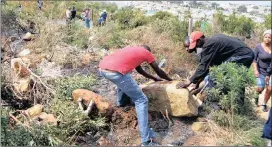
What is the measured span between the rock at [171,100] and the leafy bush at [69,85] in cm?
106

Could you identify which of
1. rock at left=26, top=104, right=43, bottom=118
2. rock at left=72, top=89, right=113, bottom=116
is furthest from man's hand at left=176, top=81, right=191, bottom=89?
rock at left=26, top=104, right=43, bottom=118

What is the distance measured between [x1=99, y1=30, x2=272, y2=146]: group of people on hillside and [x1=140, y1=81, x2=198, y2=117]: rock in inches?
4.9

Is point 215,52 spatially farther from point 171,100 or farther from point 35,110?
point 35,110

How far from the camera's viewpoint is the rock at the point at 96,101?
5.20 m

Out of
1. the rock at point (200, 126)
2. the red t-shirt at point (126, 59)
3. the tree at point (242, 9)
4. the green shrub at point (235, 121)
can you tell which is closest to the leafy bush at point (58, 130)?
the red t-shirt at point (126, 59)

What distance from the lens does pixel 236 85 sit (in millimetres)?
4934

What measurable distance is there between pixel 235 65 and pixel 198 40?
1.98 feet

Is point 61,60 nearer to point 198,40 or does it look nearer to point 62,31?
point 62,31

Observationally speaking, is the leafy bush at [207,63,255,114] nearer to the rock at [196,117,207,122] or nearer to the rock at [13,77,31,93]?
the rock at [196,117,207,122]

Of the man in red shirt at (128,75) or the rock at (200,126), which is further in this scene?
the rock at (200,126)

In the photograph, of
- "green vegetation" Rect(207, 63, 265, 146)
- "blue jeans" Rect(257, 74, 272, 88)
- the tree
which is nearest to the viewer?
"green vegetation" Rect(207, 63, 265, 146)

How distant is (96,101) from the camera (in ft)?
17.3

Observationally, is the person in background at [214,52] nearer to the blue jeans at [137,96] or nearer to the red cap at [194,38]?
the red cap at [194,38]

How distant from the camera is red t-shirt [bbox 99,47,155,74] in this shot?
179 inches
